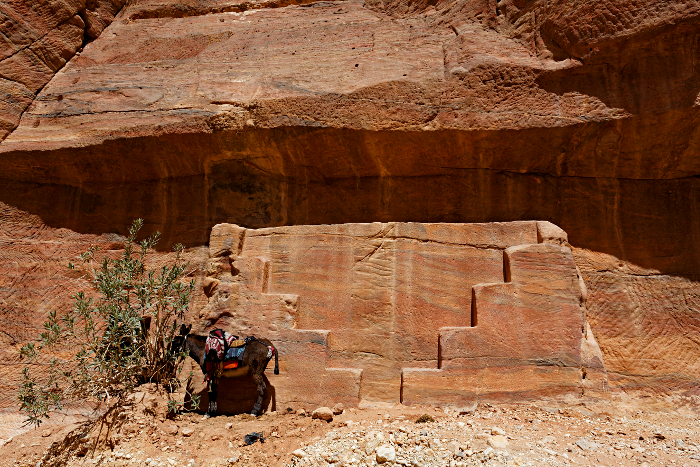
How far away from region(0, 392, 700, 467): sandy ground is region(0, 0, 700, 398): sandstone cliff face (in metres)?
1.86

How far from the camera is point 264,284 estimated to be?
6703 mm

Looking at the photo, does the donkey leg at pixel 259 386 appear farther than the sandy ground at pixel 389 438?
Yes

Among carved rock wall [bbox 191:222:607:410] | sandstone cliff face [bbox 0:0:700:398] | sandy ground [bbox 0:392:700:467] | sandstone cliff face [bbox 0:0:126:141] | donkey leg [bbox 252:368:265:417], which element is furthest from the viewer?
sandstone cliff face [bbox 0:0:126:141]

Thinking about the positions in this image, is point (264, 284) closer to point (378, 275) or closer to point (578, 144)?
point (378, 275)

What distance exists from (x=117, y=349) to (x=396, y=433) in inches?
140

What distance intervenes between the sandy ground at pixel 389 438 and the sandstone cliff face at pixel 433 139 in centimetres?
186

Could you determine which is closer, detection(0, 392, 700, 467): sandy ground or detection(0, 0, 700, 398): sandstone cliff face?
detection(0, 392, 700, 467): sandy ground

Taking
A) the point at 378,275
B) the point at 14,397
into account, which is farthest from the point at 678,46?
the point at 14,397

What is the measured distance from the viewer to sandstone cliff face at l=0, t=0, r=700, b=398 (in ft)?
23.2

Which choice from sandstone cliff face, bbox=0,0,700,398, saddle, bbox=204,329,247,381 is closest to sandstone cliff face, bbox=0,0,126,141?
sandstone cliff face, bbox=0,0,700,398

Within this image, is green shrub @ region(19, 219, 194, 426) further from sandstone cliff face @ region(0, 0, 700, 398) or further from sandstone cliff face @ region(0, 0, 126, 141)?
sandstone cliff face @ region(0, 0, 126, 141)

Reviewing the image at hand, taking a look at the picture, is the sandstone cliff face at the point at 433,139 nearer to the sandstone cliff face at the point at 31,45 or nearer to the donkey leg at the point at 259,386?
the sandstone cliff face at the point at 31,45

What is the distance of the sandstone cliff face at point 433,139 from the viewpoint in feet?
23.2

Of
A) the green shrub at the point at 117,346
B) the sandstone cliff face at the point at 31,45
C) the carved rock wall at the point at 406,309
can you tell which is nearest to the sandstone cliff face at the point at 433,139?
the sandstone cliff face at the point at 31,45
